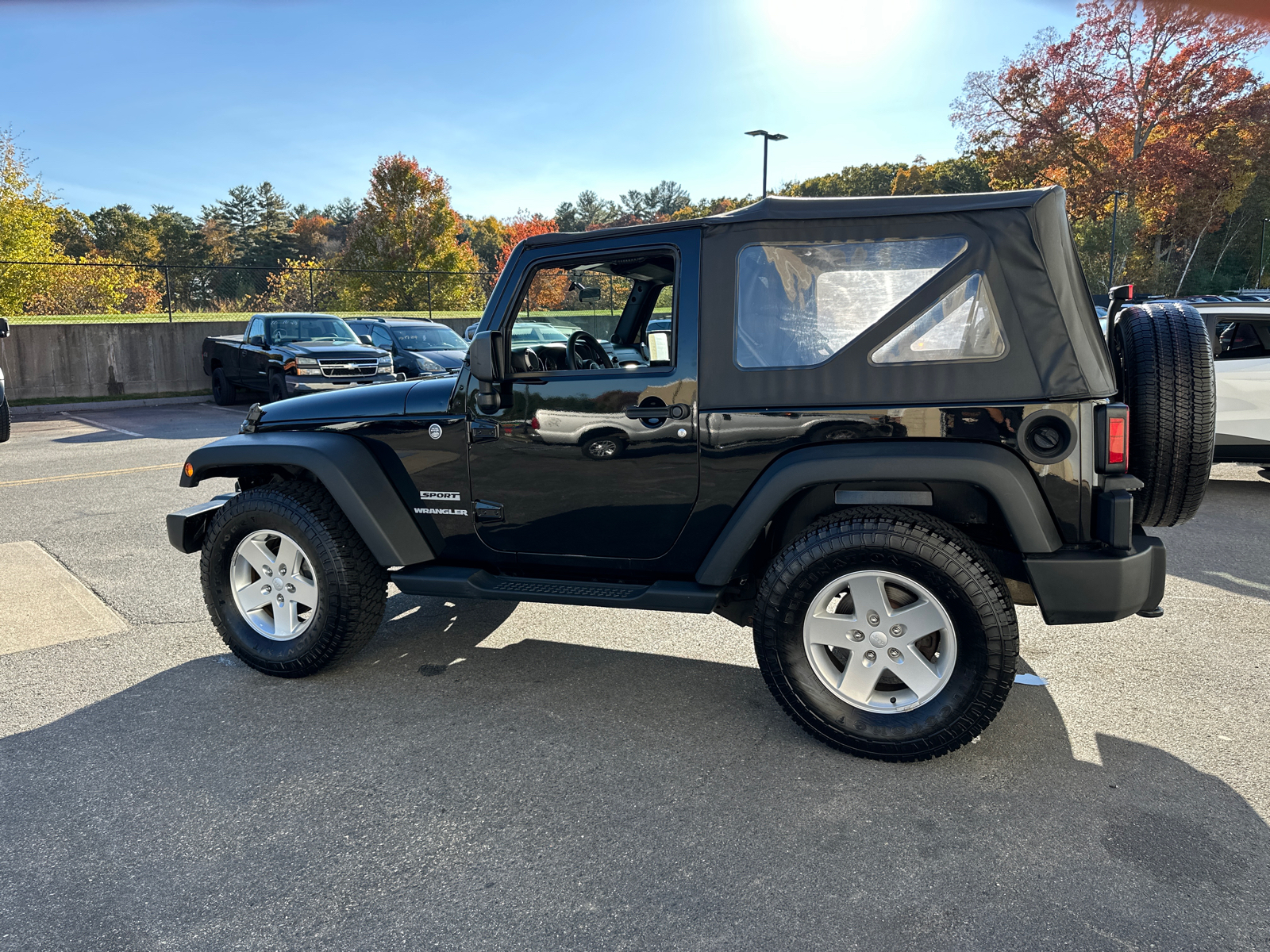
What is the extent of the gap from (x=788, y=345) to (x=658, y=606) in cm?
113

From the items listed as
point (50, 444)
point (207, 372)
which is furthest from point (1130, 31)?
point (50, 444)

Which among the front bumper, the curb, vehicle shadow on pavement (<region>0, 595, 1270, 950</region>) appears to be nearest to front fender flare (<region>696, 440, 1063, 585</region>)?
vehicle shadow on pavement (<region>0, 595, 1270, 950</region>)

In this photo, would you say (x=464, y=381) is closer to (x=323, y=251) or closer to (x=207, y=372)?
(x=207, y=372)

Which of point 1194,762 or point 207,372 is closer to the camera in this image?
point 1194,762

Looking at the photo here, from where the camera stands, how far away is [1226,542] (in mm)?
6238

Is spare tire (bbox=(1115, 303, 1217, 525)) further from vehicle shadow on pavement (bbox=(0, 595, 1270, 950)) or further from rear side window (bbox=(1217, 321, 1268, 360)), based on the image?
rear side window (bbox=(1217, 321, 1268, 360))

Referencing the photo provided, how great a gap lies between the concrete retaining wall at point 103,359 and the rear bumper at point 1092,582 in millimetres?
19223

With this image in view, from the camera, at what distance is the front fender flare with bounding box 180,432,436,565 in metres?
3.79

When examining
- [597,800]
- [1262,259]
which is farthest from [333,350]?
[1262,259]

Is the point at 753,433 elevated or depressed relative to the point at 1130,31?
depressed

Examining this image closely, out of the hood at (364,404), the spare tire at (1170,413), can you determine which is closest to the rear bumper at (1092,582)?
the spare tire at (1170,413)

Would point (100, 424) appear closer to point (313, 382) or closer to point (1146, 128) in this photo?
point (313, 382)

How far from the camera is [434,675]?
4020 mm

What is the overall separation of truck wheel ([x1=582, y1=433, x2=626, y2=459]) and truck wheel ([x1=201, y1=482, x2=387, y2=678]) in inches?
46.2
